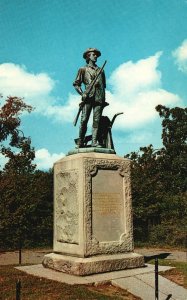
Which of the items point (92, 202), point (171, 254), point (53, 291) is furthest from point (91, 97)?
point (171, 254)

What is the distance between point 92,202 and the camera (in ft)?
25.5

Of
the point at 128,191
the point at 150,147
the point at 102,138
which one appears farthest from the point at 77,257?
the point at 150,147

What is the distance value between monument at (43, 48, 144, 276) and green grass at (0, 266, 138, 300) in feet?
2.39

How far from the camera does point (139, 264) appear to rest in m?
8.04

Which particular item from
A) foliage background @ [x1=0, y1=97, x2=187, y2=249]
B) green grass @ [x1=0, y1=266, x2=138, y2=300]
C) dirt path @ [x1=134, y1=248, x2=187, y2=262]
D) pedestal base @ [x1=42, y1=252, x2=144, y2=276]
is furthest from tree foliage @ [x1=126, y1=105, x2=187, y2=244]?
green grass @ [x1=0, y1=266, x2=138, y2=300]

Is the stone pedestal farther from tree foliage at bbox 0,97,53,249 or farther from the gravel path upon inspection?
tree foliage at bbox 0,97,53,249

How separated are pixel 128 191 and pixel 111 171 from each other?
0.61 metres

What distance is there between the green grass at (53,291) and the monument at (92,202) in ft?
2.39

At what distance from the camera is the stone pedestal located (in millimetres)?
7523

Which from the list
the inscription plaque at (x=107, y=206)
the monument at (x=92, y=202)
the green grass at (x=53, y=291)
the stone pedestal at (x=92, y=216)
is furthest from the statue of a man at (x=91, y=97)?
the green grass at (x=53, y=291)

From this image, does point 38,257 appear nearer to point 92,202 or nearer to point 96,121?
point 92,202

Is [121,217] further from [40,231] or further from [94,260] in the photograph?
[40,231]

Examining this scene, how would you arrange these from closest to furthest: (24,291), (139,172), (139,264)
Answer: (24,291)
(139,264)
(139,172)

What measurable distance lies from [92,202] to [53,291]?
6.85 ft
